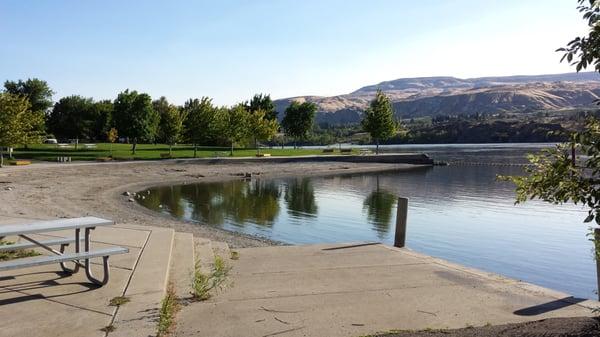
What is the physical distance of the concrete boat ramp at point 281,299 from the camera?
5.71 metres

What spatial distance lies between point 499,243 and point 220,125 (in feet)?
161

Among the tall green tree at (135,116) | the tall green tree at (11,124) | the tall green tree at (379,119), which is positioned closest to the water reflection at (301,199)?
the tall green tree at (11,124)

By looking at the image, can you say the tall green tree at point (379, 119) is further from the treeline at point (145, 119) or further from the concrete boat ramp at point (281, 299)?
the concrete boat ramp at point (281, 299)

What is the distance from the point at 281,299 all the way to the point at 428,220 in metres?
19.2

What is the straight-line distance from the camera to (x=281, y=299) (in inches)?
271

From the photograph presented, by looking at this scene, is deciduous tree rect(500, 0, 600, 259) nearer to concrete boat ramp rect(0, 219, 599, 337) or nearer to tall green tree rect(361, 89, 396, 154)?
concrete boat ramp rect(0, 219, 599, 337)

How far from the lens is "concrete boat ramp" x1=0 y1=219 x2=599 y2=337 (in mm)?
5711

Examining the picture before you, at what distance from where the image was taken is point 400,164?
7381cm

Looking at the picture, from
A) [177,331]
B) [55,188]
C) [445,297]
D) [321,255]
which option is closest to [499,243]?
[321,255]

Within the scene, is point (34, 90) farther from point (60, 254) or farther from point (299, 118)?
point (60, 254)

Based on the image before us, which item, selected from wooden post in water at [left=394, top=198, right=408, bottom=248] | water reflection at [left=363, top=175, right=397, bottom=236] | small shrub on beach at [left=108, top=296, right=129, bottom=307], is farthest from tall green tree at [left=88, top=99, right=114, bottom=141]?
small shrub on beach at [left=108, top=296, right=129, bottom=307]

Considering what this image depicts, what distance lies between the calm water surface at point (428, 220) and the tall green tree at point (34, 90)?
50.1 m

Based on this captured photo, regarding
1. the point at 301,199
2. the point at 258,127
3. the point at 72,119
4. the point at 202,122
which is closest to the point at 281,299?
the point at 301,199

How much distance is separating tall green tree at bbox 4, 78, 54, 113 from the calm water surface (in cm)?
5006
